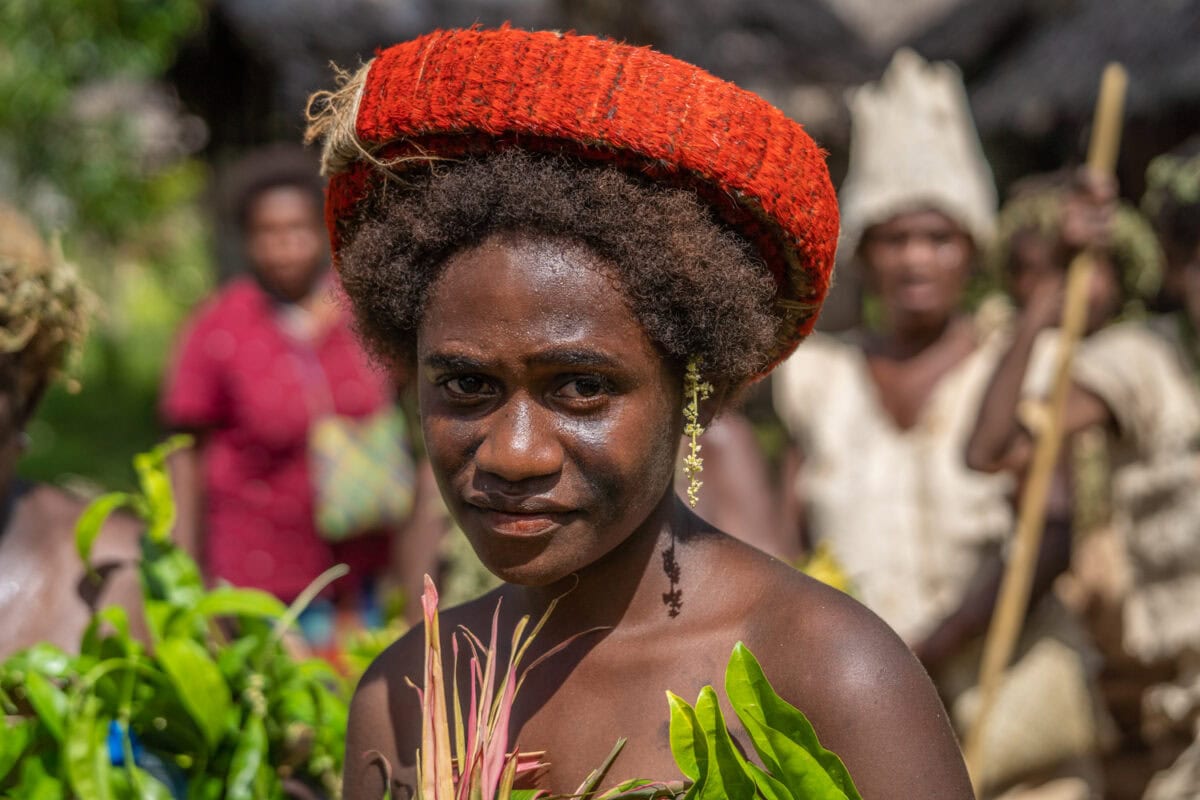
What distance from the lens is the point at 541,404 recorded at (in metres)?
1.88

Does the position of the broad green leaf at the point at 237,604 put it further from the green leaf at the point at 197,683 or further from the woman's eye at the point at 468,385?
the woman's eye at the point at 468,385

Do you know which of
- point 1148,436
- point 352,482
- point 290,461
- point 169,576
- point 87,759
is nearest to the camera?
point 87,759

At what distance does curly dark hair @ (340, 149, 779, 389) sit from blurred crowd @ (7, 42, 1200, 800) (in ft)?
5.67

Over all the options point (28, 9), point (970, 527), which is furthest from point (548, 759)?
point (28, 9)

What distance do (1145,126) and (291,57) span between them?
5589mm

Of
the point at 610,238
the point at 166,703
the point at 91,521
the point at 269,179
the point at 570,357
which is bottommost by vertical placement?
the point at 166,703

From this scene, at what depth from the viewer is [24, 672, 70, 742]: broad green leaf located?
248 cm

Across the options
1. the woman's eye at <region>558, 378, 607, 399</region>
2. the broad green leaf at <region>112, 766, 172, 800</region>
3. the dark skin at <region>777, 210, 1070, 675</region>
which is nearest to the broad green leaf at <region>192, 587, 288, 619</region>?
the broad green leaf at <region>112, 766, 172, 800</region>

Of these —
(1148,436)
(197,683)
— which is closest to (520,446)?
(197,683)

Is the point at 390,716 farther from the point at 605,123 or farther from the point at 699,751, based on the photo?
the point at 605,123

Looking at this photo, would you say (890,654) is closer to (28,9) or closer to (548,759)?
(548,759)

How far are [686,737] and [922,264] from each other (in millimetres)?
3096

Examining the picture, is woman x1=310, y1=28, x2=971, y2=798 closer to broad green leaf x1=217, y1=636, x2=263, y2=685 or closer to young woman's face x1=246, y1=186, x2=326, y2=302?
broad green leaf x1=217, y1=636, x2=263, y2=685

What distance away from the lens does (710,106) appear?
72.4 inches
